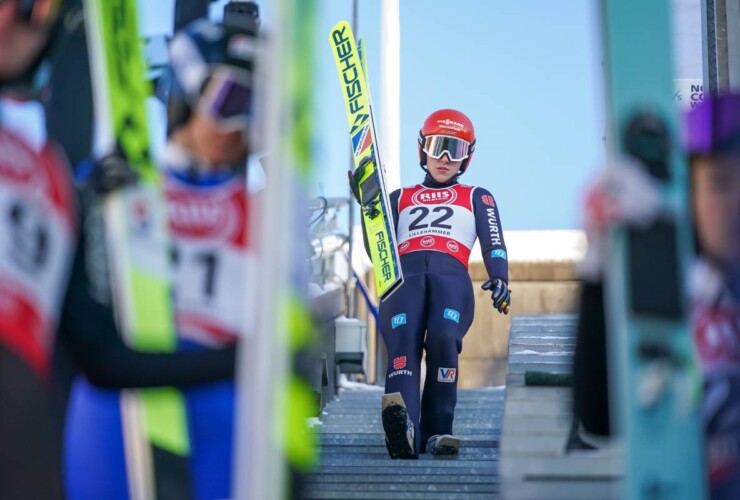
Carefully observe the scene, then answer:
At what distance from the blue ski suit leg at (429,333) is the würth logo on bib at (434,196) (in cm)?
34

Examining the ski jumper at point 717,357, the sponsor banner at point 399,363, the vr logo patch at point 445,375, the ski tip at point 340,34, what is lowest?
the vr logo patch at point 445,375

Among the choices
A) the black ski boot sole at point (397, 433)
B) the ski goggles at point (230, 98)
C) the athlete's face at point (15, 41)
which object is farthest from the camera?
the black ski boot sole at point (397, 433)

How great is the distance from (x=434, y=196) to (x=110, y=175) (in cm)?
411

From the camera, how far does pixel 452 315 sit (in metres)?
6.86

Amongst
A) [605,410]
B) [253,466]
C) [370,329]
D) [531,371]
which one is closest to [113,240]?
[253,466]

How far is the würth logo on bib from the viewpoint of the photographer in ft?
23.9

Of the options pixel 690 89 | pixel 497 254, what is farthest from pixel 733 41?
pixel 497 254

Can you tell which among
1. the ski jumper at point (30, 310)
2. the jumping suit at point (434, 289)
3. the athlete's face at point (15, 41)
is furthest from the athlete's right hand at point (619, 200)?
the jumping suit at point (434, 289)

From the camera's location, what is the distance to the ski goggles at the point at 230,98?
3291 millimetres

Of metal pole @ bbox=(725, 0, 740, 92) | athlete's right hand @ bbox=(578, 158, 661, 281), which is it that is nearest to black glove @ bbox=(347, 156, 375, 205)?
metal pole @ bbox=(725, 0, 740, 92)

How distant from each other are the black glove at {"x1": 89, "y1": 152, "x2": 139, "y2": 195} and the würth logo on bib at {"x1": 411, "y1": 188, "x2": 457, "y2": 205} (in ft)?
13.2

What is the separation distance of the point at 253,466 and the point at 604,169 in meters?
0.93

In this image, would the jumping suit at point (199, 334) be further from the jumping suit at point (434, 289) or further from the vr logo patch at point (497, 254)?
the vr logo patch at point (497, 254)

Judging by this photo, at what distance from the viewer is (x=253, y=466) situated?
261 centimetres
